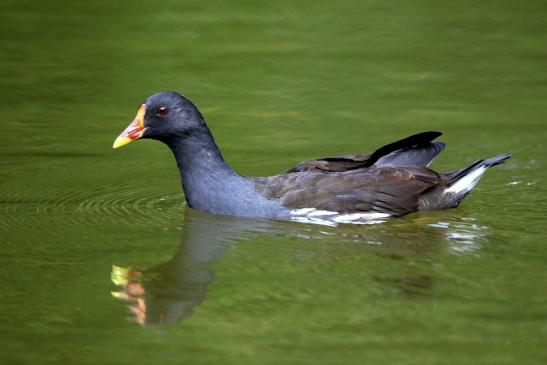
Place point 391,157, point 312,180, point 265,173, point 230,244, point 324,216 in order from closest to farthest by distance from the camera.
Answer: point 230,244, point 324,216, point 312,180, point 391,157, point 265,173

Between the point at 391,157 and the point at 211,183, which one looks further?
the point at 391,157

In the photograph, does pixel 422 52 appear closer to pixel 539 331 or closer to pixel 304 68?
pixel 304 68

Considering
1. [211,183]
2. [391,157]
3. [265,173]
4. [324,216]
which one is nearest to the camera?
[324,216]

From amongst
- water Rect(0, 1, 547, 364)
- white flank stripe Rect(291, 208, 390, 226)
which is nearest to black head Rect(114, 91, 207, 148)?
water Rect(0, 1, 547, 364)

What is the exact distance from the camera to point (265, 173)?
30.4 ft

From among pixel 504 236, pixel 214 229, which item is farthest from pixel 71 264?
pixel 504 236

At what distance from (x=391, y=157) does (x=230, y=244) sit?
1.59 meters

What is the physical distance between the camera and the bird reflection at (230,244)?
6.54m

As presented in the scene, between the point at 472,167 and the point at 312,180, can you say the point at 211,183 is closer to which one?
the point at 312,180

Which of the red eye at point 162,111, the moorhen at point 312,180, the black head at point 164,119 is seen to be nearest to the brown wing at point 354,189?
the moorhen at point 312,180

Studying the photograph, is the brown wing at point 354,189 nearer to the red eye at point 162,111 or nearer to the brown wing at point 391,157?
the brown wing at point 391,157

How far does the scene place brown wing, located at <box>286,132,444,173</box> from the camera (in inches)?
325

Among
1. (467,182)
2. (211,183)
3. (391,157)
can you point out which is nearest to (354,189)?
(391,157)

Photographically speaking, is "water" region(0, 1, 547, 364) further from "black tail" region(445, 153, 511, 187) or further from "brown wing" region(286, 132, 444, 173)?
"brown wing" region(286, 132, 444, 173)
